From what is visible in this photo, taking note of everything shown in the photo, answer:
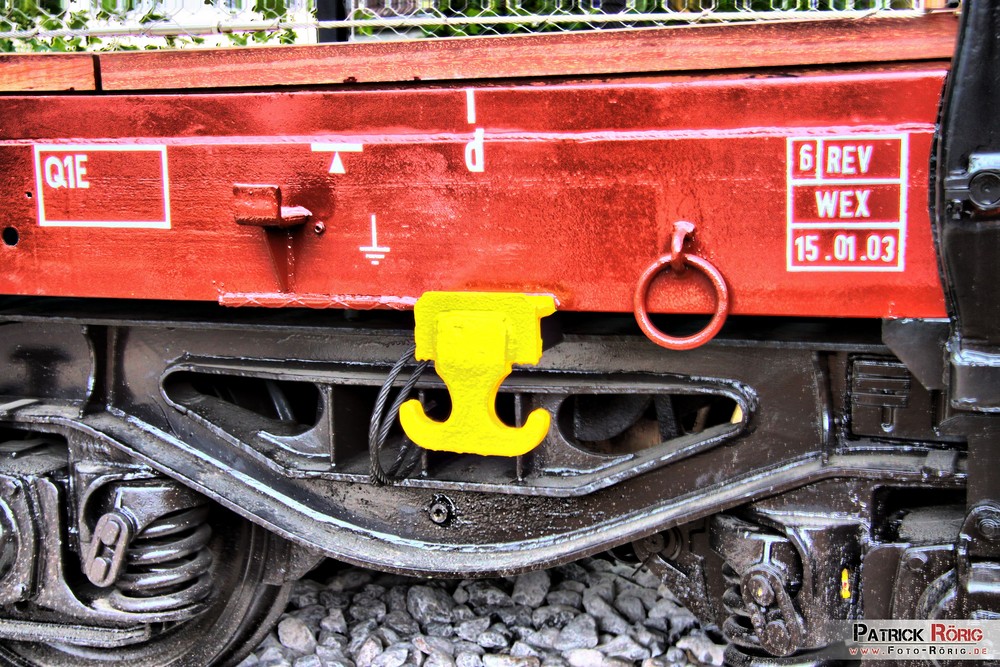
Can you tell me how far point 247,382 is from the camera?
3152mm

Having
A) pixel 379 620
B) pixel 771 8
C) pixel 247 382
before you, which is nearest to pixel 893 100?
pixel 771 8

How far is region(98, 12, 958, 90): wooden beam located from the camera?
1.92 metres

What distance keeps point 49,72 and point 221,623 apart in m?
1.84

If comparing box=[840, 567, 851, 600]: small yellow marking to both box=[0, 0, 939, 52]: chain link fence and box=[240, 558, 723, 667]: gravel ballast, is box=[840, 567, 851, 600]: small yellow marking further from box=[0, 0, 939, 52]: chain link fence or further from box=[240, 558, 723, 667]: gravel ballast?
box=[0, 0, 939, 52]: chain link fence

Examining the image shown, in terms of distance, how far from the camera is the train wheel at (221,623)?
3.14 metres

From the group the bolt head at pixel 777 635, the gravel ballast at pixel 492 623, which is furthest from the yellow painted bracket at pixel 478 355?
the gravel ballast at pixel 492 623

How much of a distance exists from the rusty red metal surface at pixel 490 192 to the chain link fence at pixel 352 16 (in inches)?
7.2

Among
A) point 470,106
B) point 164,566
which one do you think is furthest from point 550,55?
point 164,566

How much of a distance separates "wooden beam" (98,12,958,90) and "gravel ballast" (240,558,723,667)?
1.94 metres

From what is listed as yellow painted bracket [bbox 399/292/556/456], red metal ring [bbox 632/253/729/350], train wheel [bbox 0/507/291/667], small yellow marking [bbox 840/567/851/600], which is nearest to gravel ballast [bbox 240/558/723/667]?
train wheel [bbox 0/507/291/667]

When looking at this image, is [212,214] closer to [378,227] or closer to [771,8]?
[378,227]

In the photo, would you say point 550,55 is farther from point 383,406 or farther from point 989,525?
point 989,525

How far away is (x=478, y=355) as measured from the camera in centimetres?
221

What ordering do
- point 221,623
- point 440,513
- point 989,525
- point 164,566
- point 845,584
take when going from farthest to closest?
point 221,623
point 164,566
point 440,513
point 845,584
point 989,525
